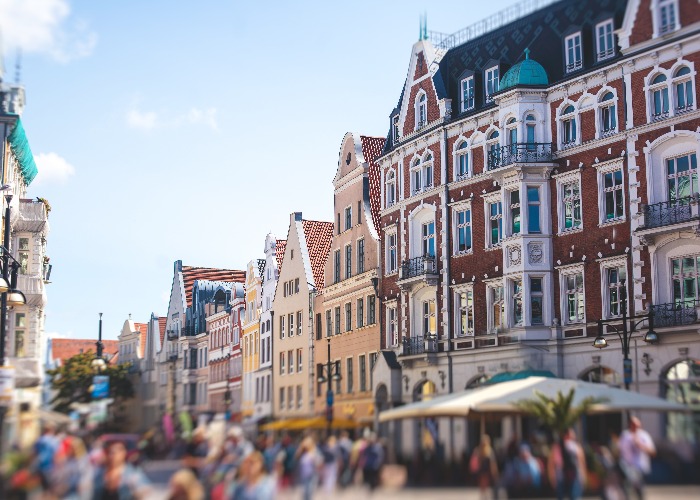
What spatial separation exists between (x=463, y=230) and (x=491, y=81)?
7029mm

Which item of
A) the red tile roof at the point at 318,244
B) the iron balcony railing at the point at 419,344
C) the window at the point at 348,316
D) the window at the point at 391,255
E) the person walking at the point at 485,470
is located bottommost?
the person walking at the point at 485,470

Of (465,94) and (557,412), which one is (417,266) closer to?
(465,94)

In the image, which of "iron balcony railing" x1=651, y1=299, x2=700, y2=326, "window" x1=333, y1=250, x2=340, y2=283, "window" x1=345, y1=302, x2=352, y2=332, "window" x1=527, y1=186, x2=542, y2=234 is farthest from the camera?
"window" x1=333, y1=250, x2=340, y2=283

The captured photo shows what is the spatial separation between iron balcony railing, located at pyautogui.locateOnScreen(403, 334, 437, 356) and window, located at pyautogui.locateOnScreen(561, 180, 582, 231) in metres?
9.75

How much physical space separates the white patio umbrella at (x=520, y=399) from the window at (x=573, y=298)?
9.60 m

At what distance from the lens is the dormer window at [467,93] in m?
55.8

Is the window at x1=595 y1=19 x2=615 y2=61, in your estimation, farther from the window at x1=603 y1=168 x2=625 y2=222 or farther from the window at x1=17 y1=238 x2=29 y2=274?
the window at x1=17 y1=238 x2=29 y2=274

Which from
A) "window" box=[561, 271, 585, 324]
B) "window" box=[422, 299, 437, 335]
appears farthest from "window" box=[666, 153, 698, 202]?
"window" box=[422, 299, 437, 335]

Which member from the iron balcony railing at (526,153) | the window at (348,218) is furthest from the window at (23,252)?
the iron balcony railing at (526,153)

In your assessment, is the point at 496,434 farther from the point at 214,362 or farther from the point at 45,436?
the point at 45,436

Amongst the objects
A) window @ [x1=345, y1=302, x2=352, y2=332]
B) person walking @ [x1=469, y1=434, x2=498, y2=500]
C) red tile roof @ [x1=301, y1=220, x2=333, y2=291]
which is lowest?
person walking @ [x1=469, y1=434, x2=498, y2=500]

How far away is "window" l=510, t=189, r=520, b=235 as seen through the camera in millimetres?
51250

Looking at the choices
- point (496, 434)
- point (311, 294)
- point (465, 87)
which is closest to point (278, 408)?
point (496, 434)

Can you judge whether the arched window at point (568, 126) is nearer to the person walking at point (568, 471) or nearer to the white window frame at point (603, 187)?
the white window frame at point (603, 187)
